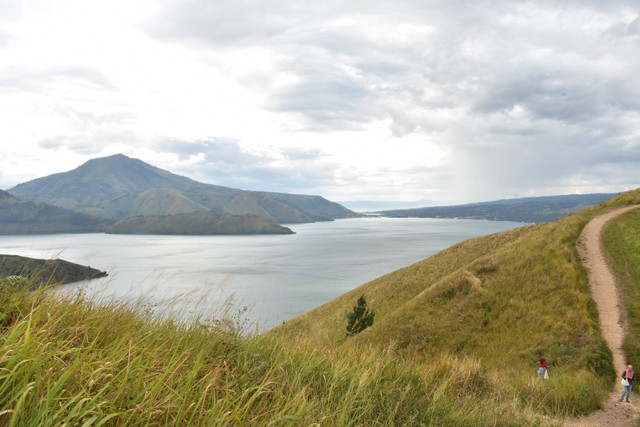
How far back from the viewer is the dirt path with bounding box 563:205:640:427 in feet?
46.8

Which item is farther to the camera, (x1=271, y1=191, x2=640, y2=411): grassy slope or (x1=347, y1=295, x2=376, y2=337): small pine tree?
(x1=347, y1=295, x2=376, y2=337): small pine tree

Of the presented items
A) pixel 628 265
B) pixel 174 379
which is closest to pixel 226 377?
pixel 174 379

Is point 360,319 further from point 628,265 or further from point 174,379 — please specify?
point 174,379

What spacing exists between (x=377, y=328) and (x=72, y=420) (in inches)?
1233

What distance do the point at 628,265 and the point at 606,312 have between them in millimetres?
7729

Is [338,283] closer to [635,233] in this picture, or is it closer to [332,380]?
[635,233]

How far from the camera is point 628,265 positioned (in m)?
29.6

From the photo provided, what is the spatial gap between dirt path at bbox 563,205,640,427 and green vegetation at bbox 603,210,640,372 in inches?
16.2

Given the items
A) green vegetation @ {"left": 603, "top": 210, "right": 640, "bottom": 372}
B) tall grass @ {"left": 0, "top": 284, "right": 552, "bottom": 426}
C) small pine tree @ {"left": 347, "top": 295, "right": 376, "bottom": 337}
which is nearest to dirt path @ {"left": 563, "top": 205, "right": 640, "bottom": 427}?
green vegetation @ {"left": 603, "top": 210, "right": 640, "bottom": 372}

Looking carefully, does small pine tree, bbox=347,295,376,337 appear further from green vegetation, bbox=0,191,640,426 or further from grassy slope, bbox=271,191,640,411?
green vegetation, bbox=0,191,640,426

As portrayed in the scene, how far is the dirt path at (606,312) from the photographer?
562 inches

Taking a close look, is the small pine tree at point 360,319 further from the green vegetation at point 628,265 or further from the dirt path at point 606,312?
the green vegetation at point 628,265

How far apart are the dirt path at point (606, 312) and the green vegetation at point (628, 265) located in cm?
41

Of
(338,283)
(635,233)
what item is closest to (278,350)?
(635,233)
